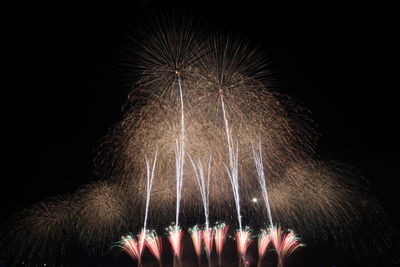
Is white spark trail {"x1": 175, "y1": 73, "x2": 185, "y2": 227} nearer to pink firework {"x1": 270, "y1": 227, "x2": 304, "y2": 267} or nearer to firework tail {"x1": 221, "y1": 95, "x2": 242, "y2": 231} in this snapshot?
firework tail {"x1": 221, "y1": 95, "x2": 242, "y2": 231}

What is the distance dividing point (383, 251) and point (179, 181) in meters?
36.3

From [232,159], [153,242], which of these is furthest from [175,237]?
[232,159]

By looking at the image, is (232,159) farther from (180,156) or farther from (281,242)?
(281,242)

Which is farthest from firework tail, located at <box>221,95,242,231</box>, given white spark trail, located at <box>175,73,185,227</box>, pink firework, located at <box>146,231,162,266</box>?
pink firework, located at <box>146,231,162,266</box>

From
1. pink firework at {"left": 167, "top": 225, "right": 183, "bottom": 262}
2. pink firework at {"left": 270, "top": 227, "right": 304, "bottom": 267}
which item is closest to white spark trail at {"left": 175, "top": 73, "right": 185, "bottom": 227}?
pink firework at {"left": 167, "top": 225, "right": 183, "bottom": 262}

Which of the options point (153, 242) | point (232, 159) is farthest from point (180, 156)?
point (153, 242)

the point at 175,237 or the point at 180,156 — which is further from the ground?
the point at 180,156

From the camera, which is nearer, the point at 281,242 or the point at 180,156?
the point at 180,156

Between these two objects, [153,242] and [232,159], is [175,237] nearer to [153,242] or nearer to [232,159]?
[153,242]

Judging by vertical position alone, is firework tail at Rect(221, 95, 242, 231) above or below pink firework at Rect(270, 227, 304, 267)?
above

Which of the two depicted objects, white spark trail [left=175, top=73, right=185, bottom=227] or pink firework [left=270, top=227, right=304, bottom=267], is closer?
white spark trail [left=175, top=73, right=185, bottom=227]

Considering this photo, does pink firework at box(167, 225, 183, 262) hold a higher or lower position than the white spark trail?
lower

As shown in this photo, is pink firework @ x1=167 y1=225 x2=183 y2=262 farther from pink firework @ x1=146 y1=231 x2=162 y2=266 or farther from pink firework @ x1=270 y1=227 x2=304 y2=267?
pink firework @ x1=270 y1=227 x2=304 y2=267

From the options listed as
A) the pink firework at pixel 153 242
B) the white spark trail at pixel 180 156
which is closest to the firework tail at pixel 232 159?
the white spark trail at pixel 180 156
